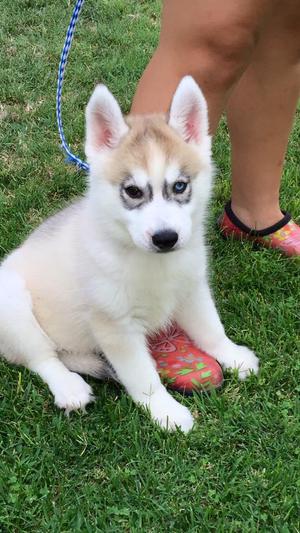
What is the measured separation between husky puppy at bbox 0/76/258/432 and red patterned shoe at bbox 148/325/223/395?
0.07 metres

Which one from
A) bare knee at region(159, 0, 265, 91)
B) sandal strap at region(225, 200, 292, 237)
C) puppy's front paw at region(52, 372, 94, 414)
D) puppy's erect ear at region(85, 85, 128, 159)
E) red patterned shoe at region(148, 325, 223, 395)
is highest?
bare knee at region(159, 0, 265, 91)

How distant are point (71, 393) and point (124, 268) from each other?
58 centimetres

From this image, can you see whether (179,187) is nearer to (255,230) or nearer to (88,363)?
(88,363)

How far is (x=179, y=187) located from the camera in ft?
7.44

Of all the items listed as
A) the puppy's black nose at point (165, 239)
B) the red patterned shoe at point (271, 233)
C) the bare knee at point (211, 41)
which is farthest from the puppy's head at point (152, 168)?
the red patterned shoe at point (271, 233)

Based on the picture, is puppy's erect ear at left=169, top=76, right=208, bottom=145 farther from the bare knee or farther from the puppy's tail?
the puppy's tail

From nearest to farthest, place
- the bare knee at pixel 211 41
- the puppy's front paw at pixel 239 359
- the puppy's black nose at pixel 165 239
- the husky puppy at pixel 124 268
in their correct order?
the puppy's black nose at pixel 165 239 → the husky puppy at pixel 124 268 → the bare knee at pixel 211 41 → the puppy's front paw at pixel 239 359

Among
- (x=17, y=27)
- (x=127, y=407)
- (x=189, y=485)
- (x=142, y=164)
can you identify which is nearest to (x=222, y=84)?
(x=142, y=164)

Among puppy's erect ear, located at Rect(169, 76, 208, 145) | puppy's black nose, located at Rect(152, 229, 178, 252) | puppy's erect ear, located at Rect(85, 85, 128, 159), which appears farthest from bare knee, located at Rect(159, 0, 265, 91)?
puppy's black nose, located at Rect(152, 229, 178, 252)

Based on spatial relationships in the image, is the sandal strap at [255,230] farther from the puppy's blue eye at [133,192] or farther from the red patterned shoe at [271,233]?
the puppy's blue eye at [133,192]

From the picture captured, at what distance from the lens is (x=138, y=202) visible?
2.23 m

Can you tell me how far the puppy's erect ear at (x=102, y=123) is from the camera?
2.27 metres

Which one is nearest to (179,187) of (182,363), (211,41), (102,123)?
(102,123)

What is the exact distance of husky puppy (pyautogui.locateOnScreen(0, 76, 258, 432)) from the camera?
2.24 metres
